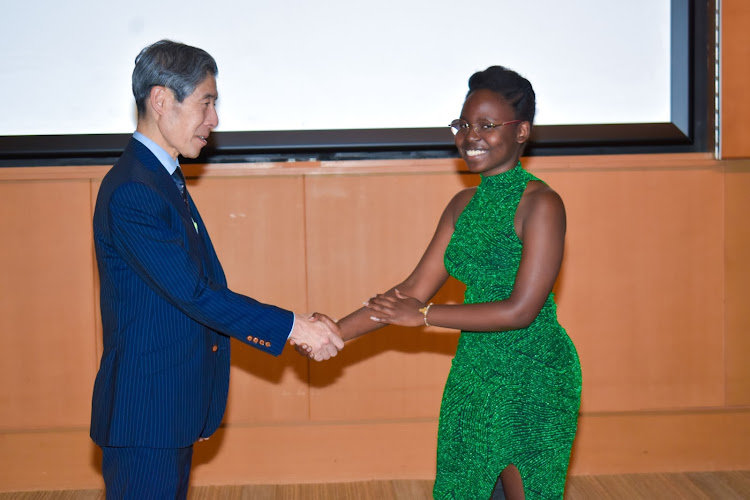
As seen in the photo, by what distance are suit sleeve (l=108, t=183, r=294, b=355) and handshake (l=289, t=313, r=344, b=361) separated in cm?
35

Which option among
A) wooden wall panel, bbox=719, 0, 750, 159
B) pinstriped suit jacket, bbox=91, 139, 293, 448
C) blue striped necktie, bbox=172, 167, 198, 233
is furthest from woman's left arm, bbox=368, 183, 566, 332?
wooden wall panel, bbox=719, 0, 750, 159

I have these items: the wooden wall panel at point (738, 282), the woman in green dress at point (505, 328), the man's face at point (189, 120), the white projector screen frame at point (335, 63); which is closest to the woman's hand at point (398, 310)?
the woman in green dress at point (505, 328)

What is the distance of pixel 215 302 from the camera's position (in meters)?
2.12

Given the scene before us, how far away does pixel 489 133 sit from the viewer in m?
2.27

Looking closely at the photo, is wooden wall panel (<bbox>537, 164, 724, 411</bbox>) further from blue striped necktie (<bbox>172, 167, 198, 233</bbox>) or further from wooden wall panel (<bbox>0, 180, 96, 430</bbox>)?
wooden wall panel (<bbox>0, 180, 96, 430</bbox>)

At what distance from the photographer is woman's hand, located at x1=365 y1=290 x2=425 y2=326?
2.40 meters

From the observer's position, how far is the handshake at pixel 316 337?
2453 millimetres

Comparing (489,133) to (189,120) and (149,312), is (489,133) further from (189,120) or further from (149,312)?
(149,312)

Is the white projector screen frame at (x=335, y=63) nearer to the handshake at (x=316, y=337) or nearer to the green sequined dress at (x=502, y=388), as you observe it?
the handshake at (x=316, y=337)

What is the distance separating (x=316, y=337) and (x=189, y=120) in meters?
0.81

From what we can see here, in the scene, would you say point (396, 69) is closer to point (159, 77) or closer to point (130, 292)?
point (159, 77)

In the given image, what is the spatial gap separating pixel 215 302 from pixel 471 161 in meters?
0.86

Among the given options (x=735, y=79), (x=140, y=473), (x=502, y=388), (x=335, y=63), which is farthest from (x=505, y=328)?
(x=735, y=79)

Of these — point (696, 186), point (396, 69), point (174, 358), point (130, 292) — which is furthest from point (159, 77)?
point (696, 186)
